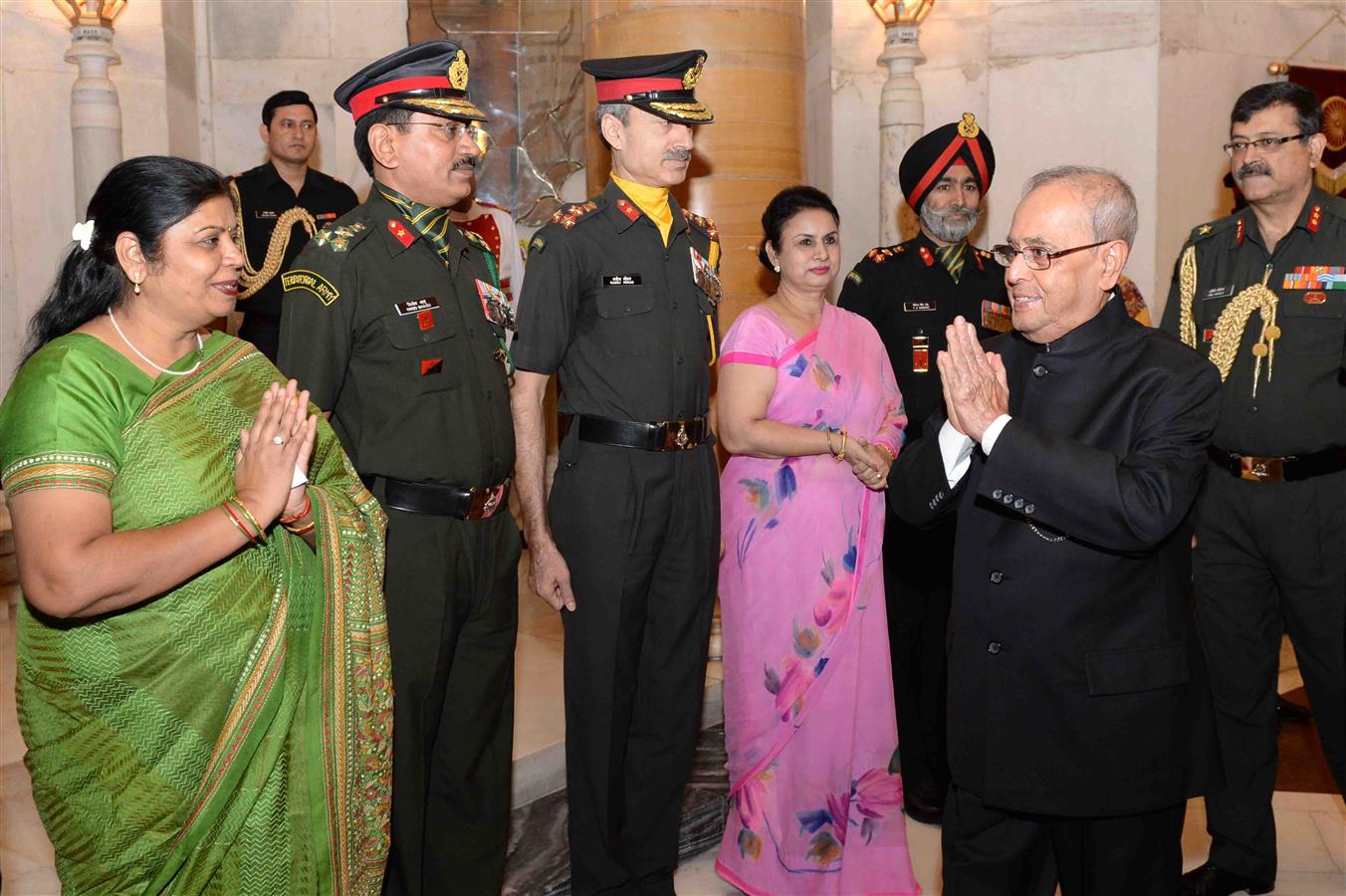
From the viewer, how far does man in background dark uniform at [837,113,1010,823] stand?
13.5ft

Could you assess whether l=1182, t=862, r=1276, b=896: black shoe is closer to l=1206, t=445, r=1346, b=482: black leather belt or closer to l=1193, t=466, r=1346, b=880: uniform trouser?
l=1193, t=466, r=1346, b=880: uniform trouser

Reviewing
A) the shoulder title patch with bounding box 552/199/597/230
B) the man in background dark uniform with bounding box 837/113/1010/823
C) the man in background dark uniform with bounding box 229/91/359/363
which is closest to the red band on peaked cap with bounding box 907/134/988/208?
the man in background dark uniform with bounding box 837/113/1010/823

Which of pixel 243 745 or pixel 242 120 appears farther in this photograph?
pixel 242 120

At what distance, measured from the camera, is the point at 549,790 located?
3.92 m

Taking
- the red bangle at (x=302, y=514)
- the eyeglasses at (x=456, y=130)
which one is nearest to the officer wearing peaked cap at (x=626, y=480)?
the eyeglasses at (x=456, y=130)

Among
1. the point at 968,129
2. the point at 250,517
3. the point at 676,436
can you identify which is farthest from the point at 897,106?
the point at 250,517

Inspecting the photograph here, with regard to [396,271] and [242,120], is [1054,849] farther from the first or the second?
[242,120]

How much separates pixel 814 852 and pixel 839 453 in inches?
43.4

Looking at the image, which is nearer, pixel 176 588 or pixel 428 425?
pixel 176 588

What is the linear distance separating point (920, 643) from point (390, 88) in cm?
244

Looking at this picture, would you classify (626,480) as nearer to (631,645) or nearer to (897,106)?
(631,645)

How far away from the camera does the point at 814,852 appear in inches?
137

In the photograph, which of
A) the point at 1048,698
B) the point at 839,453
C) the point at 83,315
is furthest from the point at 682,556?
the point at 83,315

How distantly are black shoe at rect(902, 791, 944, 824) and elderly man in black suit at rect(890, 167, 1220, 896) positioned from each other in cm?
155
